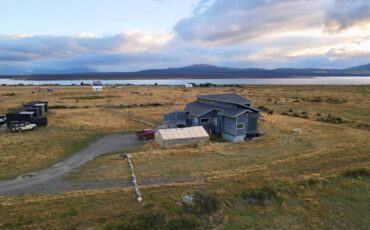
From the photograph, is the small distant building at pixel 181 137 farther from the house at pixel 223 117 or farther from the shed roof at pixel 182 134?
the house at pixel 223 117

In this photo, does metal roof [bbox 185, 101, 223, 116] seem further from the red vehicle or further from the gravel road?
the gravel road

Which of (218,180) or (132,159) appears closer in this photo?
(218,180)

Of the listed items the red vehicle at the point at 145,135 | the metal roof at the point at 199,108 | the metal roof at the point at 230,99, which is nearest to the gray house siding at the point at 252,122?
the metal roof at the point at 230,99

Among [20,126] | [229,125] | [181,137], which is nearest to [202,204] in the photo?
[181,137]

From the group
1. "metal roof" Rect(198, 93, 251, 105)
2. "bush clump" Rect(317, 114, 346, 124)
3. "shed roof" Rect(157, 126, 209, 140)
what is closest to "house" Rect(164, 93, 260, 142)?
"metal roof" Rect(198, 93, 251, 105)

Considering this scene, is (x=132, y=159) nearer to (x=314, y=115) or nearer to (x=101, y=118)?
(x=101, y=118)

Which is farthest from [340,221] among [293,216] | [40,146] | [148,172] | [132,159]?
[40,146]
